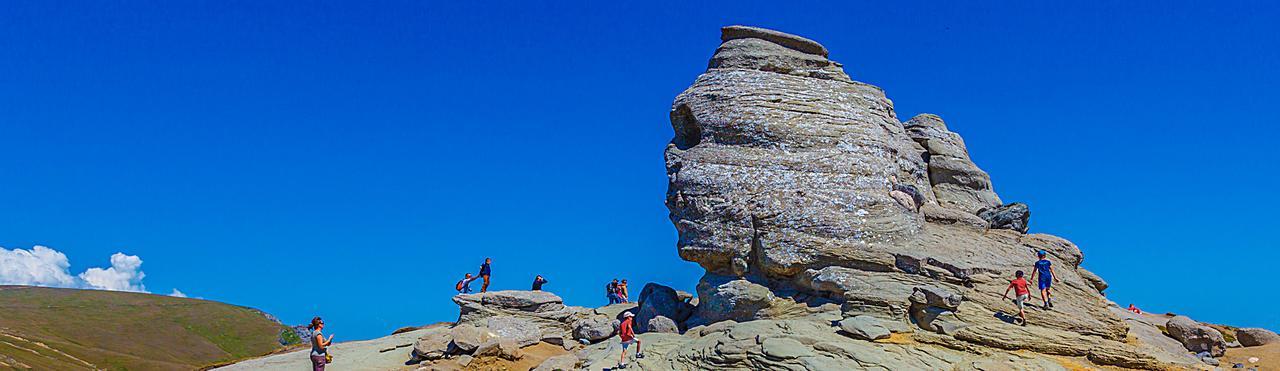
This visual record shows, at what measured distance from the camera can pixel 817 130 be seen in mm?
34344

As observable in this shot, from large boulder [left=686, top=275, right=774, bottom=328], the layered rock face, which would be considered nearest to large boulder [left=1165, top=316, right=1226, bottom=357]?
the layered rock face

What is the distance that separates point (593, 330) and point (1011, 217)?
19011mm

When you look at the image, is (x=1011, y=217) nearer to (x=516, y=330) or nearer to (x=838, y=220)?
(x=838, y=220)

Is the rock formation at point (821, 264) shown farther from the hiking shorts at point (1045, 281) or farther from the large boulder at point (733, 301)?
the hiking shorts at point (1045, 281)

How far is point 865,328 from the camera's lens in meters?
25.5

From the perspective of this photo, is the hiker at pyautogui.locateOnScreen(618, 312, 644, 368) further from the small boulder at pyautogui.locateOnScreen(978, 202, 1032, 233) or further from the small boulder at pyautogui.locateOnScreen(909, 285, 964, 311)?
the small boulder at pyautogui.locateOnScreen(978, 202, 1032, 233)

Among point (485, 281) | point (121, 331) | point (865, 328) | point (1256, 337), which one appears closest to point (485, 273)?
point (485, 281)

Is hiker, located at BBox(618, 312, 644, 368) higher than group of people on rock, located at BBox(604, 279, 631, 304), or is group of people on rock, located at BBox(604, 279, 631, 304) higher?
group of people on rock, located at BBox(604, 279, 631, 304)

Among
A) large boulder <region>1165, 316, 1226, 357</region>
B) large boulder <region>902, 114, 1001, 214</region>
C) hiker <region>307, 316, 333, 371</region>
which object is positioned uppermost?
large boulder <region>902, 114, 1001, 214</region>

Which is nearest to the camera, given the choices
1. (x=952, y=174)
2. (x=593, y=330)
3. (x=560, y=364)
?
(x=560, y=364)

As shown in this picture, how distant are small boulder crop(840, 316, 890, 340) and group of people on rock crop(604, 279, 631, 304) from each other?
20858 mm

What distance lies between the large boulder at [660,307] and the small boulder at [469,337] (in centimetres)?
646

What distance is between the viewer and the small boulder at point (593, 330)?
110 ft

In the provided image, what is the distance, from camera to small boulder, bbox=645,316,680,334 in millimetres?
31672
